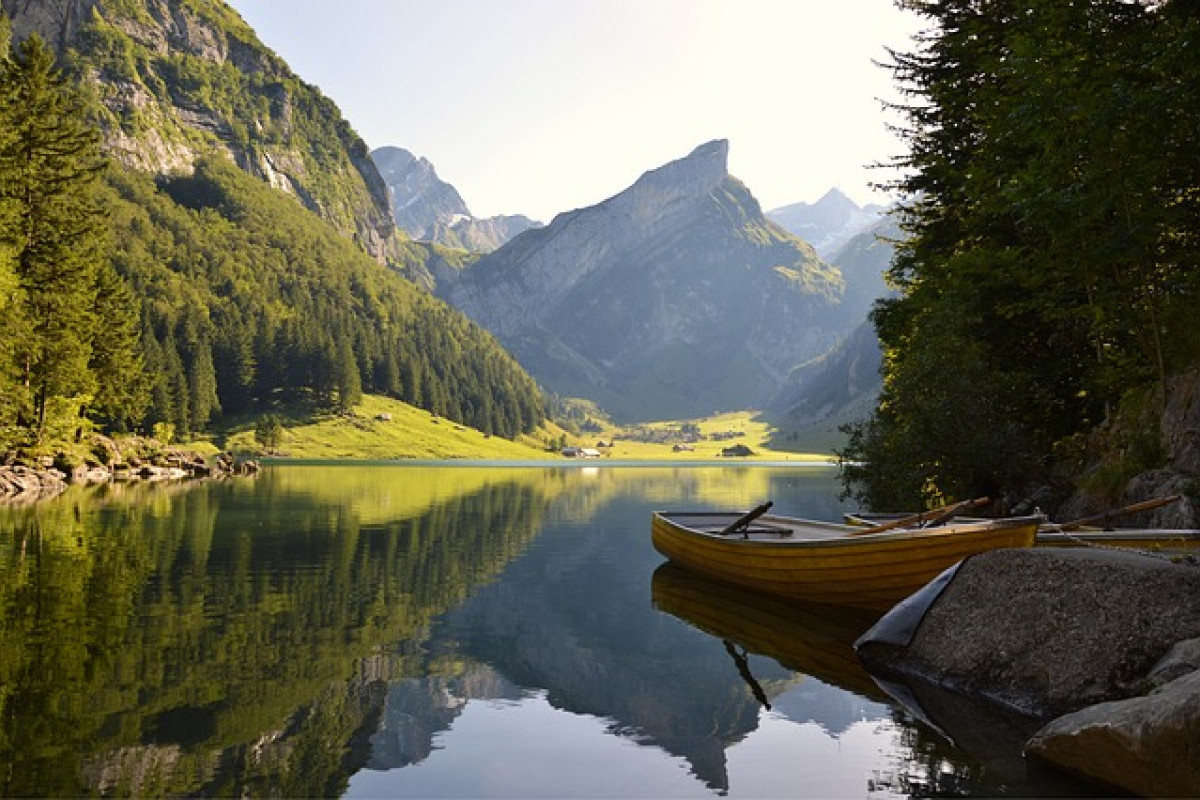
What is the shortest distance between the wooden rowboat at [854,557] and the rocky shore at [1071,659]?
2808mm

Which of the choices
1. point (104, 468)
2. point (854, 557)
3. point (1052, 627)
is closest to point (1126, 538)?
point (854, 557)

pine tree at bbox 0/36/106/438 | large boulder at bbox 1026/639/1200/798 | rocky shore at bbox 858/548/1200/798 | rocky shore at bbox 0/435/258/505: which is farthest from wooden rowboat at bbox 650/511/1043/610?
pine tree at bbox 0/36/106/438

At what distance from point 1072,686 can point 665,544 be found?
2018 cm

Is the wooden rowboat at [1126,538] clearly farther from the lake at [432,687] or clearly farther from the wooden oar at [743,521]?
the wooden oar at [743,521]

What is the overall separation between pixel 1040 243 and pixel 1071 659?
23.7m

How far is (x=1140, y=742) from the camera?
30.0 ft

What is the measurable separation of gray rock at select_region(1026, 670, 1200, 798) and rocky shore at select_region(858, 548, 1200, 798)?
0.04 feet

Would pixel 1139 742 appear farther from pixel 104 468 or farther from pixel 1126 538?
pixel 104 468

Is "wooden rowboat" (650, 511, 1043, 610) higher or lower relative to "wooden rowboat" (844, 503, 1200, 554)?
lower

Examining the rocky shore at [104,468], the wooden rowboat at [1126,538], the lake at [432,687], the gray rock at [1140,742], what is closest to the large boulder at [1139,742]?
the gray rock at [1140,742]

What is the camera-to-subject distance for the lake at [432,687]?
10.4 meters

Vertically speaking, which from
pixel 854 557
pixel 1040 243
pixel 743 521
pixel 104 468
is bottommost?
pixel 104 468

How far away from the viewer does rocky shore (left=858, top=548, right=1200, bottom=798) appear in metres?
9.27

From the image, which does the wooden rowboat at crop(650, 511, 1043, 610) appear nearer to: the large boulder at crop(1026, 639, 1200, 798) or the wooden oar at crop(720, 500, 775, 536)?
the wooden oar at crop(720, 500, 775, 536)
